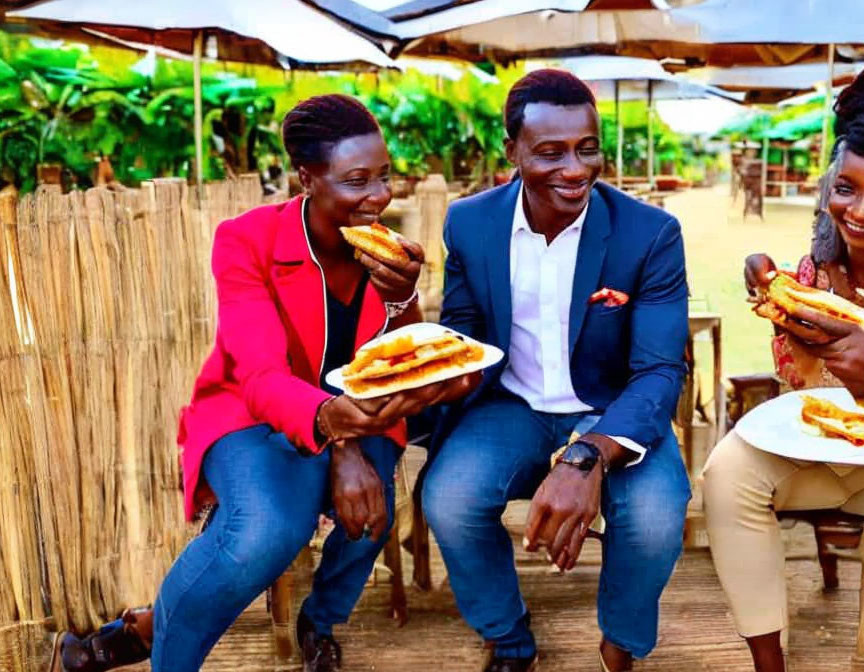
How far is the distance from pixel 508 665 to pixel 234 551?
2.99 feet

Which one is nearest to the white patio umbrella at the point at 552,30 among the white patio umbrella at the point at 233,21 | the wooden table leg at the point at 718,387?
the white patio umbrella at the point at 233,21

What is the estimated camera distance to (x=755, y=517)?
2.28m

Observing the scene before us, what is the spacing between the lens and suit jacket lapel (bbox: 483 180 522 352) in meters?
2.65

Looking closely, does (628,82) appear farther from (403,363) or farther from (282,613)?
(403,363)

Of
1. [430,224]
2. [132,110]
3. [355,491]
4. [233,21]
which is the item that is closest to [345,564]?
[355,491]

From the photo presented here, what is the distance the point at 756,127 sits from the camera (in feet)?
85.5

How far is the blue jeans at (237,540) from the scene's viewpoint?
2.23 m

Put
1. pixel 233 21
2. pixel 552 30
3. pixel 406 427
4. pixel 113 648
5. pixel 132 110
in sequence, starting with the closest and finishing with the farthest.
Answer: pixel 113 648
pixel 406 427
pixel 233 21
pixel 552 30
pixel 132 110

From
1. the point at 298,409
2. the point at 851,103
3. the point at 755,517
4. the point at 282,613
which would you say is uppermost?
the point at 851,103

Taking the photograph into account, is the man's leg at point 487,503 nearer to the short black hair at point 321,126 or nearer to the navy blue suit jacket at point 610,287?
the navy blue suit jacket at point 610,287

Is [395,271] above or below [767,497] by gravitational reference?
above

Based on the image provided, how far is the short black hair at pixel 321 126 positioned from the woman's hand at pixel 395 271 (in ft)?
1.17

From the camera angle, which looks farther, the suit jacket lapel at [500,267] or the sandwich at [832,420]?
the suit jacket lapel at [500,267]

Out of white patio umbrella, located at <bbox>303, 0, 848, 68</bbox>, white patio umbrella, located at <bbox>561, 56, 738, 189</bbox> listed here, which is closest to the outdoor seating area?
white patio umbrella, located at <bbox>303, 0, 848, 68</bbox>
